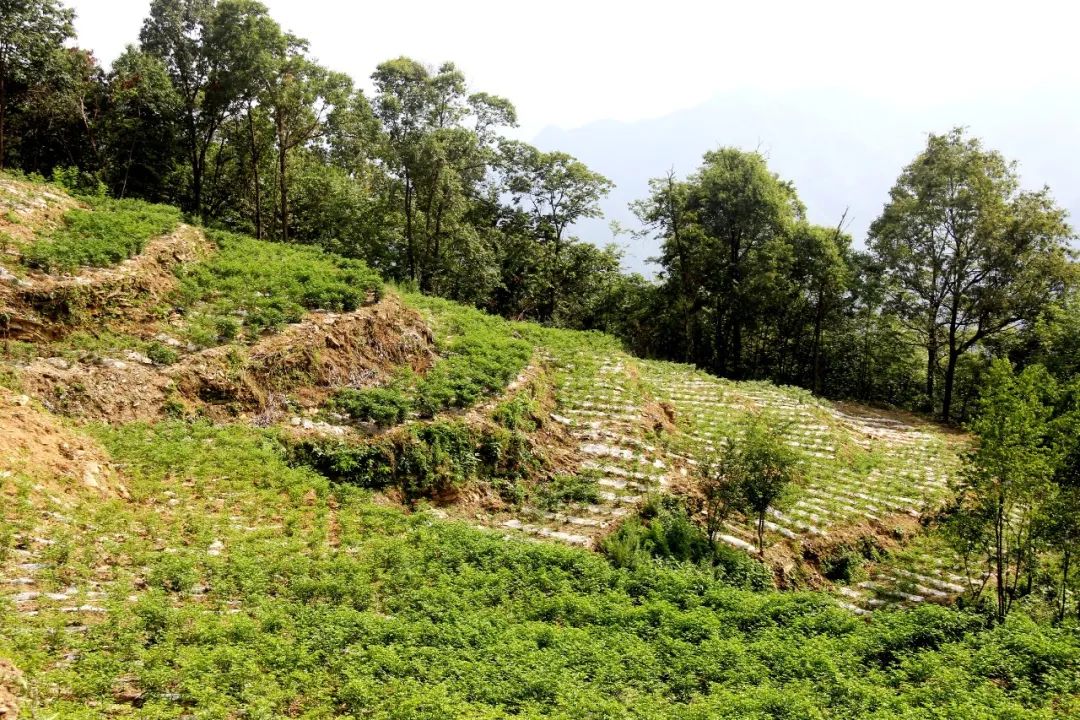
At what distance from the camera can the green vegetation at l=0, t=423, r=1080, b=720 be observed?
21.7 ft

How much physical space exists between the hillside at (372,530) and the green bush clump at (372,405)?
73 mm

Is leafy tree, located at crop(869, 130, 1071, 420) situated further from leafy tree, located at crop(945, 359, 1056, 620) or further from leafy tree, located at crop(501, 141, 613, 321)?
leafy tree, located at crop(945, 359, 1056, 620)

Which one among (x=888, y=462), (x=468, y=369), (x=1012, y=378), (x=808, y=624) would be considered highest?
(x=1012, y=378)

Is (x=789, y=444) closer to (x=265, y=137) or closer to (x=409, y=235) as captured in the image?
(x=409, y=235)

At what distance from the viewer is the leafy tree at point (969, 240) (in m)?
28.1

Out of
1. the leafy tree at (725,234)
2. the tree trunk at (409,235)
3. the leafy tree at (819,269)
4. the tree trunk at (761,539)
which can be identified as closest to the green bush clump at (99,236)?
the tree trunk at (409,235)

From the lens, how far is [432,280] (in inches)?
1171

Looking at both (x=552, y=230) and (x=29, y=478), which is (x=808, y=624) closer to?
(x=29, y=478)

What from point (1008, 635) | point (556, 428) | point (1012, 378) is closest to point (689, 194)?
point (556, 428)

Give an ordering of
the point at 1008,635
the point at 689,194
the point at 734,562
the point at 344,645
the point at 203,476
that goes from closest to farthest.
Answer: the point at 344,645, the point at 1008,635, the point at 203,476, the point at 734,562, the point at 689,194

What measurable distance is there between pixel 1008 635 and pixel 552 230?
106ft

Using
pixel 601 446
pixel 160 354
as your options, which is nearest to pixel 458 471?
pixel 601 446

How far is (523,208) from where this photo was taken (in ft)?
125

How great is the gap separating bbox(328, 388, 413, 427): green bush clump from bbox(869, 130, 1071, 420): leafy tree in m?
28.4
